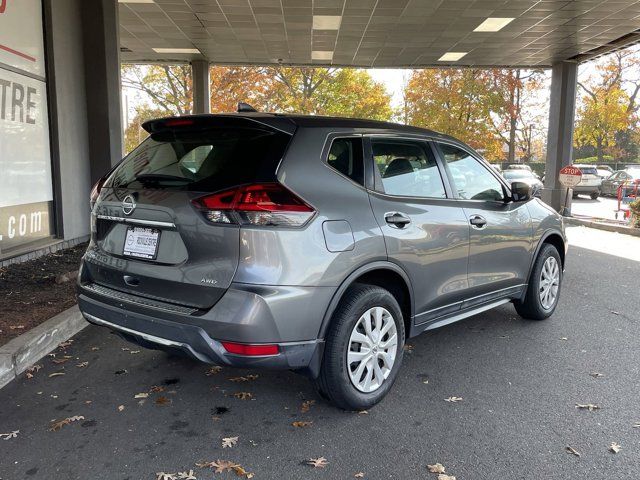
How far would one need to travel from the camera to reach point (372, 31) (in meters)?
13.8

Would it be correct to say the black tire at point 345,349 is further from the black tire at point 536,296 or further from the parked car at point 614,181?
the parked car at point 614,181

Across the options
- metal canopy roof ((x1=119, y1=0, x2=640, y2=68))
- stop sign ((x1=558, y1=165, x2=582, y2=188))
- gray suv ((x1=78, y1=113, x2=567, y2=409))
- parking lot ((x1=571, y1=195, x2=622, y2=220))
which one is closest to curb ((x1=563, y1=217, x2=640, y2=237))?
stop sign ((x1=558, y1=165, x2=582, y2=188))

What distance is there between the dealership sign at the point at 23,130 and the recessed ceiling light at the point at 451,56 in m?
12.2

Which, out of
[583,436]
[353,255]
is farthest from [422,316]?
[583,436]

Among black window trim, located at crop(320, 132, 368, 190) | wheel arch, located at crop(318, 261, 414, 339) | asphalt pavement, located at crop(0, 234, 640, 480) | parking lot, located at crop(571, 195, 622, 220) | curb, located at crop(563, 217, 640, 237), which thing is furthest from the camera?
parking lot, located at crop(571, 195, 622, 220)

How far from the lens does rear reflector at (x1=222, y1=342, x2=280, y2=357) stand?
2900 mm

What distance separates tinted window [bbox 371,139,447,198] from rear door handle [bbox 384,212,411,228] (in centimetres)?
16

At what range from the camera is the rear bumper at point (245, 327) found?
2.85 metres

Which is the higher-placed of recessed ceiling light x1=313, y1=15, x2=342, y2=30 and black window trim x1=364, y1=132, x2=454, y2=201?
recessed ceiling light x1=313, y1=15, x2=342, y2=30

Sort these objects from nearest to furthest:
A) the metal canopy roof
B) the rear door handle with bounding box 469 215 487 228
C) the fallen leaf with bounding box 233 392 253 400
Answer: the fallen leaf with bounding box 233 392 253 400
the rear door handle with bounding box 469 215 487 228
the metal canopy roof

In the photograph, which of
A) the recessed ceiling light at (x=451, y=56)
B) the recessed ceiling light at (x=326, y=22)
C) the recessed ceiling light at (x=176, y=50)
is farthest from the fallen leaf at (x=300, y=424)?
the recessed ceiling light at (x=451, y=56)

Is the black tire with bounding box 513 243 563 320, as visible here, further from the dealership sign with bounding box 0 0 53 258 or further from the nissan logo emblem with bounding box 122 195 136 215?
the dealership sign with bounding box 0 0 53 258

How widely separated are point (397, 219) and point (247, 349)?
1.31m

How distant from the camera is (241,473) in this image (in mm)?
2744
